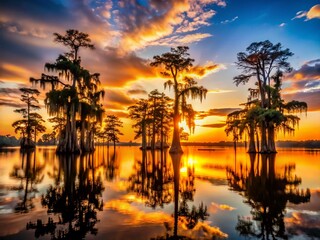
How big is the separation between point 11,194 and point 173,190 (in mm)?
5264

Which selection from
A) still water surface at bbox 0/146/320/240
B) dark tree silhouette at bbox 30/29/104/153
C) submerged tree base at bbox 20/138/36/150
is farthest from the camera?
submerged tree base at bbox 20/138/36/150

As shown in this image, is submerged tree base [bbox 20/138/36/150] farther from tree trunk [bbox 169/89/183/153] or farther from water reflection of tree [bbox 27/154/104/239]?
water reflection of tree [bbox 27/154/104/239]

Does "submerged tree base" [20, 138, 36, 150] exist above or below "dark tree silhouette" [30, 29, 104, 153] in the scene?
below

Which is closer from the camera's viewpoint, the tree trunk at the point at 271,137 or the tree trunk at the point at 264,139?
the tree trunk at the point at 264,139

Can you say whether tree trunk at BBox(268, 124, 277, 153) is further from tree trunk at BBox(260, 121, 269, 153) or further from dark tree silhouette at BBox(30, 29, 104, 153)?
dark tree silhouette at BBox(30, 29, 104, 153)

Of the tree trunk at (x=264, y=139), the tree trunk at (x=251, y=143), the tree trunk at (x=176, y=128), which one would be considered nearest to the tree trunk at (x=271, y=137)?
the tree trunk at (x=264, y=139)

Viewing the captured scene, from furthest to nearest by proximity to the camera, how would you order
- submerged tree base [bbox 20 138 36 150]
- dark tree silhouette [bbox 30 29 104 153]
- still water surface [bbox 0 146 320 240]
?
1. submerged tree base [bbox 20 138 36 150]
2. dark tree silhouette [bbox 30 29 104 153]
3. still water surface [bbox 0 146 320 240]

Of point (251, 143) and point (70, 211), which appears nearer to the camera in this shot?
point (70, 211)

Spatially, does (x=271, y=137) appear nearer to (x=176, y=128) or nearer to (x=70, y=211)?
(x=176, y=128)

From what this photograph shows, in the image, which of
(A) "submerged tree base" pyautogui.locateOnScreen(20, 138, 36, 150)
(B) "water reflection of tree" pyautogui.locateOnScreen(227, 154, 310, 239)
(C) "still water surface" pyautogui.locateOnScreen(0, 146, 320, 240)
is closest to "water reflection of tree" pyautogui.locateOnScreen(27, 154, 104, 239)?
(C) "still water surface" pyautogui.locateOnScreen(0, 146, 320, 240)

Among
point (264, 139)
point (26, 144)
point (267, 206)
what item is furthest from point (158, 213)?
point (26, 144)

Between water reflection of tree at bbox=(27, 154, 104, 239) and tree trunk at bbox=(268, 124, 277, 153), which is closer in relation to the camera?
water reflection of tree at bbox=(27, 154, 104, 239)

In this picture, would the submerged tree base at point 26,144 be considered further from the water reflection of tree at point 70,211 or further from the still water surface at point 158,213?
the water reflection of tree at point 70,211

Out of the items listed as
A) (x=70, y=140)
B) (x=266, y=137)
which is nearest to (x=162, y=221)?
(x=70, y=140)
